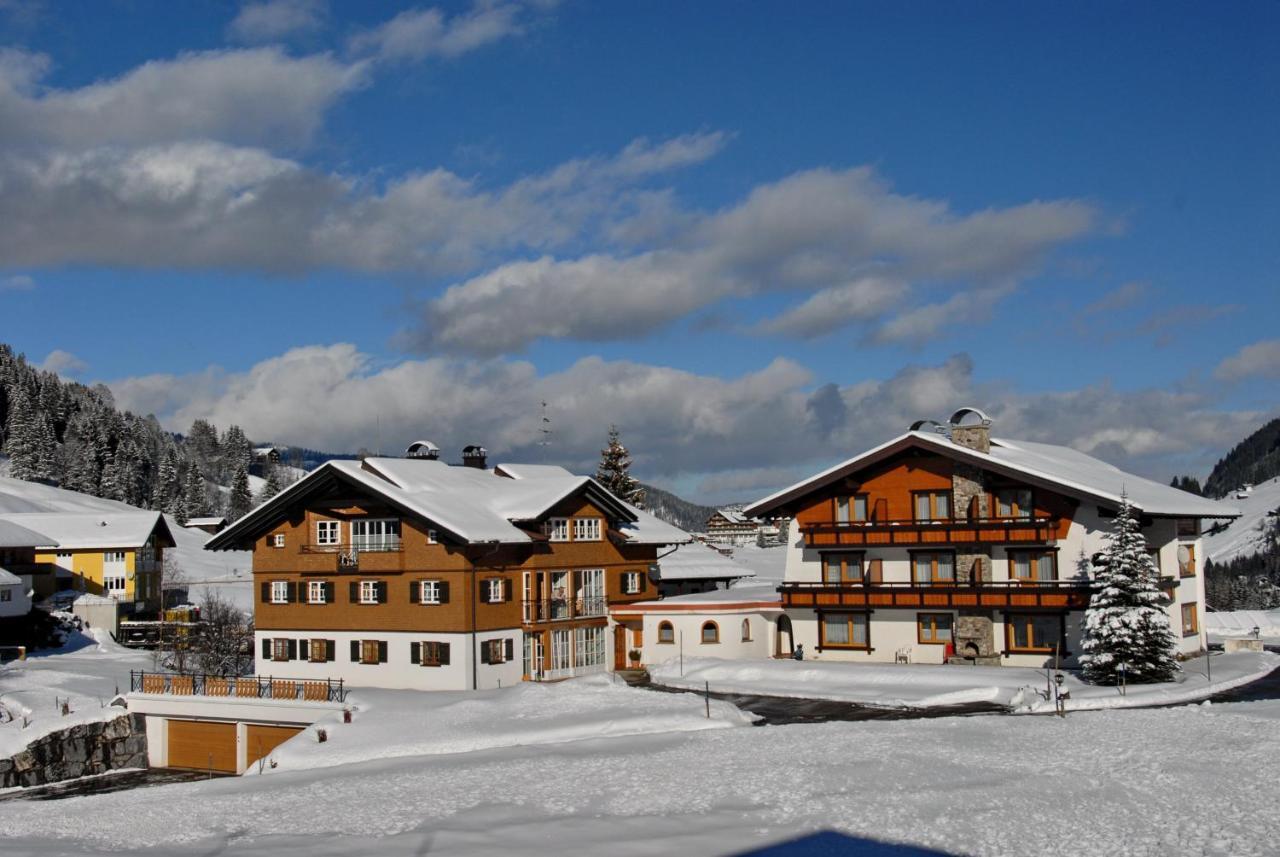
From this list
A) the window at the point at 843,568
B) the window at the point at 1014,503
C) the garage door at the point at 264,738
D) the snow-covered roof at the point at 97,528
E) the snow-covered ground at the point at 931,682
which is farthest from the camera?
the snow-covered roof at the point at 97,528

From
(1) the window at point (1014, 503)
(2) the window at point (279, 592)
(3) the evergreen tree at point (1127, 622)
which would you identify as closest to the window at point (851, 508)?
(1) the window at point (1014, 503)

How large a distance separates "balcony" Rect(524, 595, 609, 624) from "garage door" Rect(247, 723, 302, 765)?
444 inches

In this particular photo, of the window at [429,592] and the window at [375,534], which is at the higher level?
the window at [375,534]

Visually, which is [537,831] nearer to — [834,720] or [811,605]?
[834,720]

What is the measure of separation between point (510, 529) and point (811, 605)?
43.5 ft

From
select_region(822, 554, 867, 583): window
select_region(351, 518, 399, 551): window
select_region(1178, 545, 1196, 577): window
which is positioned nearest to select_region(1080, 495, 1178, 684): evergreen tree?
select_region(1178, 545, 1196, 577): window

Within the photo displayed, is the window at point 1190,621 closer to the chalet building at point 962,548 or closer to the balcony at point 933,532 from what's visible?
the chalet building at point 962,548

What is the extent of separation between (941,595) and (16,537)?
2433 inches

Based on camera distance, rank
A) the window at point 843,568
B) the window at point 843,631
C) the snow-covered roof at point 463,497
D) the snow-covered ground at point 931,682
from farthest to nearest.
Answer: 1. the window at point 843,568
2. the window at point 843,631
3. the snow-covered roof at point 463,497
4. the snow-covered ground at point 931,682

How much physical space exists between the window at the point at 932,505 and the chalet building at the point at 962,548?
4cm

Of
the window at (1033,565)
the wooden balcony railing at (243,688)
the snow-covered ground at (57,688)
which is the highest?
the window at (1033,565)

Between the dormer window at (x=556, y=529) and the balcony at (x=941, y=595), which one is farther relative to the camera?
the dormer window at (x=556, y=529)

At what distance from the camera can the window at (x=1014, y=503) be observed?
49531mm

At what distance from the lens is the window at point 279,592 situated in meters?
55.7
